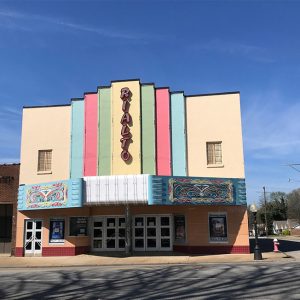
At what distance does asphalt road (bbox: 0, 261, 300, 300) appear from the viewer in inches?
466

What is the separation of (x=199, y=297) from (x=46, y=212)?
1890 cm

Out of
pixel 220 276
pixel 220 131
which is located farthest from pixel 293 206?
pixel 220 276

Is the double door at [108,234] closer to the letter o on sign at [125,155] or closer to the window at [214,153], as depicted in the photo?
the letter o on sign at [125,155]

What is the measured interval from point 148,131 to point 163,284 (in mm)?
14531

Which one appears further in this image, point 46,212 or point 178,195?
point 46,212

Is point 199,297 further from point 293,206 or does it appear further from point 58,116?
point 293,206

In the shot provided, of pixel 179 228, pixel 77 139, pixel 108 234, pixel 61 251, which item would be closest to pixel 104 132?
pixel 77 139

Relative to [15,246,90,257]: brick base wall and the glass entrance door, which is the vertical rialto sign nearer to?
[15,246,90,257]: brick base wall

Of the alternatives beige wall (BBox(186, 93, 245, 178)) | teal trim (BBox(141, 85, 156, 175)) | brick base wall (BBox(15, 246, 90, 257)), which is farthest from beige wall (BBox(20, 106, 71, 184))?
beige wall (BBox(186, 93, 245, 178))

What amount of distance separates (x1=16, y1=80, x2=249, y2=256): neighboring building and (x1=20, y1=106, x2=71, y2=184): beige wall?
0.23ft

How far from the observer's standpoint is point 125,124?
27547mm

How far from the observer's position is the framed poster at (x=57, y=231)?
2778 cm

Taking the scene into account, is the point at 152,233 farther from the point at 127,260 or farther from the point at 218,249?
the point at 127,260

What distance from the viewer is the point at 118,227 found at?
28.3 metres
